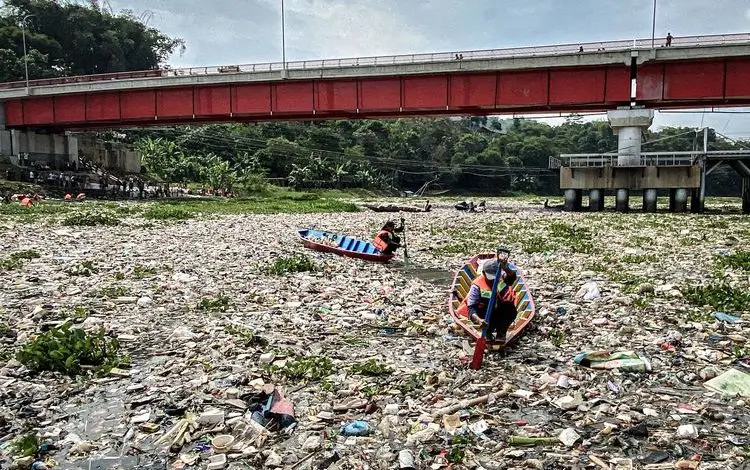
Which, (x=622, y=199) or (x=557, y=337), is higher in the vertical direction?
(x=622, y=199)

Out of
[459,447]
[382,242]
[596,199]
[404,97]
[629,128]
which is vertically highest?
[404,97]

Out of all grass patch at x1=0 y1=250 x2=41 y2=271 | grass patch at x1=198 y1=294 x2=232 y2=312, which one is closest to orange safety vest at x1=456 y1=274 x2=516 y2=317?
grass patch at x1=198 y1=294 x2=232 y2=312

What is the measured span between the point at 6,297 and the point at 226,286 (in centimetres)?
425

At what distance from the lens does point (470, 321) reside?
8641 millimetres

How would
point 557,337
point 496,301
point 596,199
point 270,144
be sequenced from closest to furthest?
1. point 496,301
2. point 557,337
3. point 596,199
4. point 270,144

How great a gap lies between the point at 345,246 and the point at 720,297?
35.6 feet

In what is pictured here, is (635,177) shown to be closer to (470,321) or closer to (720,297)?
(720,297)

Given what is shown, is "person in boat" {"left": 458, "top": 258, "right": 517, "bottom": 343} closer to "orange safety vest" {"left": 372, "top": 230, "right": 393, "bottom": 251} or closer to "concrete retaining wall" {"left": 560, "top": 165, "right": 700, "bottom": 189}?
"orange safety vest" {"left": 372, "top": 230, "right": 393, "bottom": 251}

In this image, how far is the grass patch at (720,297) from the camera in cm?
957

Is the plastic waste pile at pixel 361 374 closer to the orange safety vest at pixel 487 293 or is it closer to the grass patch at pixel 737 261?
the grass patch at pixel 737 261

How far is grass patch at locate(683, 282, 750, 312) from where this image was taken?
9.57 m

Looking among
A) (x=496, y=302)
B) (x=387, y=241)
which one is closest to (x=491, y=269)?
(x=496, y=302)

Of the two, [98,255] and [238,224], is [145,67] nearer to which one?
[238,224]

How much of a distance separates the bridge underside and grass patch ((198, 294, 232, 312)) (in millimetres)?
31341
